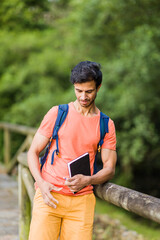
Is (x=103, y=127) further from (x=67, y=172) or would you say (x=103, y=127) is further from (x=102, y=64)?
(x=102, y=64)

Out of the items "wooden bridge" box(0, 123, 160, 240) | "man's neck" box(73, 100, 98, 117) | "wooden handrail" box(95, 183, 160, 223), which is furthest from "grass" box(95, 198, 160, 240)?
"man's neck" box(73, 100, 98, 117)

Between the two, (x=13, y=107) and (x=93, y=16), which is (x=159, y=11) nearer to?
(x=93, y=16)

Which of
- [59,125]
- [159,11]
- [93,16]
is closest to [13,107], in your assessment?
[93,16]

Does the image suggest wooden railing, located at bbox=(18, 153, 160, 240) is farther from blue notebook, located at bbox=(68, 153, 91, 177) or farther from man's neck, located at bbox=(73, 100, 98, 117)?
man's neck, located at bbox=(73, 100, 98, 117)

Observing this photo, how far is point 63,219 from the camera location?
6.47 feet

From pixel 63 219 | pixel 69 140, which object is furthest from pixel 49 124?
pixel 63 219

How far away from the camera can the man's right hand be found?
184cm

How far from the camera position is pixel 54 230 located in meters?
1.93

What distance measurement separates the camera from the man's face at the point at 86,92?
1.90 metres

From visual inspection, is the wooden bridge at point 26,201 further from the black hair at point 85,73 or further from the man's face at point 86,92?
the black hair at point 85,73

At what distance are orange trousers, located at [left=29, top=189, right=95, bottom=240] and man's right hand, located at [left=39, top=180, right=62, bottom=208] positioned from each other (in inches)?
2.5

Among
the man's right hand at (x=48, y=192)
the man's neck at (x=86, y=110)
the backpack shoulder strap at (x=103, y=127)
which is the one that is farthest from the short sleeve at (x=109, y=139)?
the man's right hand at (x=48, y=192)

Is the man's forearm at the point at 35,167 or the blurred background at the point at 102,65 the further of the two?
the blurred background at the point at 102,65

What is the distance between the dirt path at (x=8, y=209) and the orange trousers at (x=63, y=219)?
1677mm
